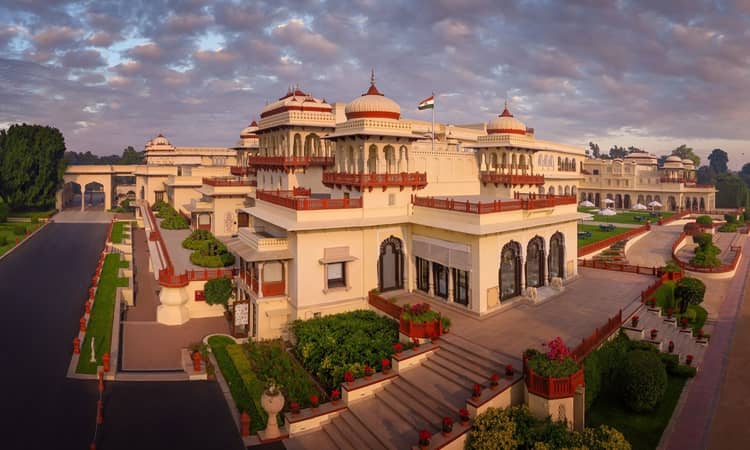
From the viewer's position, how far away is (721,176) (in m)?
92.1

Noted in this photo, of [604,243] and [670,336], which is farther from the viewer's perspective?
[604,243]

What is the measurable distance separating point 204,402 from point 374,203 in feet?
35.2

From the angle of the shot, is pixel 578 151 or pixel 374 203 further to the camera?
pixel 578 151

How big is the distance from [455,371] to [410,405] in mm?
1889

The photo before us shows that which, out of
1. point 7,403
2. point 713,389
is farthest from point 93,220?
point 713,389

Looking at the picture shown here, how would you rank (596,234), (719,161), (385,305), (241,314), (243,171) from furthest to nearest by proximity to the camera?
(719,161) → (596,234) → (243,171) → (241,314) → (385,305)

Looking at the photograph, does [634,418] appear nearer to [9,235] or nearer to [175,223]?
[175,223]

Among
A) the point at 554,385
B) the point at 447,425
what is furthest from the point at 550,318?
the point at 447,425

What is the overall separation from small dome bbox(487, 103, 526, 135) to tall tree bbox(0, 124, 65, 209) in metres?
58.6

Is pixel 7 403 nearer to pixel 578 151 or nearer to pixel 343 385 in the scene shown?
pixel 343 385

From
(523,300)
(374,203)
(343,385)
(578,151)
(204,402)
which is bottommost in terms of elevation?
(204,402)

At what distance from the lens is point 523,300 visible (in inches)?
840

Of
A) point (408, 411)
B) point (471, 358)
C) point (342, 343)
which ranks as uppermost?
point (471, 358)

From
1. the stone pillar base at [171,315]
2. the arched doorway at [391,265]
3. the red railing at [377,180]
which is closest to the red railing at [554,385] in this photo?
the arched doorway at [391,265]
